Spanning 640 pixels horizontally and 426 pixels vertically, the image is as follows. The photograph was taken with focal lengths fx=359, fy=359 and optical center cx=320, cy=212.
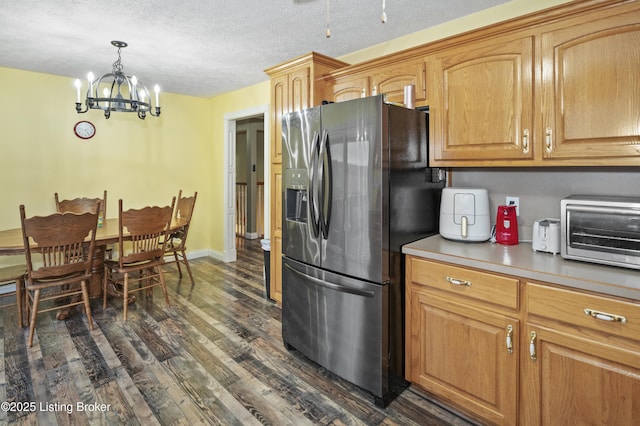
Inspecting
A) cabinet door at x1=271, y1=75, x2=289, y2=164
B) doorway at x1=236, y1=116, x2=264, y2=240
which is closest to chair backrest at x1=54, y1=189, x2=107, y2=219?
cabinet door at x1=271, y1=75, x2=289, y2=164

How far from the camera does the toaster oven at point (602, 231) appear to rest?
5.22 ft

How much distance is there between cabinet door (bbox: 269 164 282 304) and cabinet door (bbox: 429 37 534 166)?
5.01 ft

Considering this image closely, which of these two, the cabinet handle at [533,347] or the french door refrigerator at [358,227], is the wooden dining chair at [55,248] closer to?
the french door refrigerator at [358,227]

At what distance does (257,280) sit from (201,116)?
2785mm

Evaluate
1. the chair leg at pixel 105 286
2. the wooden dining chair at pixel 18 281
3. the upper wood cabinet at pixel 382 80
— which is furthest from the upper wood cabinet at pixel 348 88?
the wooden dining chair at pixel 18 281

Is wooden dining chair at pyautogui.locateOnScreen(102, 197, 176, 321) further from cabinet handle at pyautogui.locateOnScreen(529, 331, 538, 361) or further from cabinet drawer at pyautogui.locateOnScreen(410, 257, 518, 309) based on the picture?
cabinet handle at pyautogui.locateOnScreen(529, 331, 538, 361)

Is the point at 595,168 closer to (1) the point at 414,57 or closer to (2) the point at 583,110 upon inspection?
(2) the point at 583,110

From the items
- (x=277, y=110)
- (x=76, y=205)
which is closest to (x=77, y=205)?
(x=76, y=205)

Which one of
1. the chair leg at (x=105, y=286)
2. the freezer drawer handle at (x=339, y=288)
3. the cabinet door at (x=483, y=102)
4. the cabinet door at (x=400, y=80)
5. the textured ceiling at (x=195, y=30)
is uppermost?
the textured ceiling at (x=195, y=30)

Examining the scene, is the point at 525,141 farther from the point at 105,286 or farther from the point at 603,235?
the point at 105,286

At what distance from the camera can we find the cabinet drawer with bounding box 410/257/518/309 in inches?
66.9

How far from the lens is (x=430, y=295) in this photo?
2.00 m

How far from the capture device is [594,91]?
5.64ft

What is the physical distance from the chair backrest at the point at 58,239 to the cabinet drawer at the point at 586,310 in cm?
317
